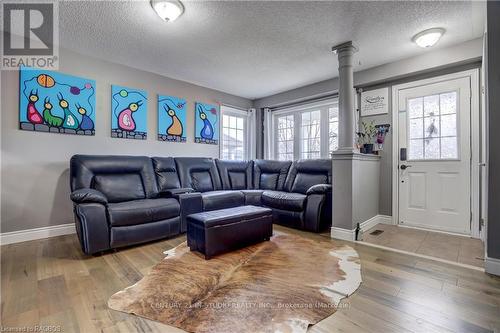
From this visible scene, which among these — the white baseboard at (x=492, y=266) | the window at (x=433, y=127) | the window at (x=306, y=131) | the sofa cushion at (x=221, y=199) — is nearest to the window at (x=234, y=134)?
the window at (x=306, y=131)

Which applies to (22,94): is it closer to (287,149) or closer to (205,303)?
(205,303)

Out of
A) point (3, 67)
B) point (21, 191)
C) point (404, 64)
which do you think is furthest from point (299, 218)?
point (3, 67)

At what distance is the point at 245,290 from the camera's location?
172 centimetres

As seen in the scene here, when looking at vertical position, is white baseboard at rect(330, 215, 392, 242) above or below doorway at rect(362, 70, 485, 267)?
below

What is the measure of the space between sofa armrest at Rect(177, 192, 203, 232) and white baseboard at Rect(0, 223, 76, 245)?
1.53 metres

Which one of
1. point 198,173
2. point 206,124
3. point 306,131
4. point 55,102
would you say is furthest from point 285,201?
point 55,102

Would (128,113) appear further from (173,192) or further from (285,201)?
(285,201)

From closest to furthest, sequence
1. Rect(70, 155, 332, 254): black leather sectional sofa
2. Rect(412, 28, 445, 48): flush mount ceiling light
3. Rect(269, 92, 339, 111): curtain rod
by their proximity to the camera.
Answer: Rect(70, 155, 332, 254): black leather sectional sofa → Rect(412, 28, 445, 48): flush mount ceiling light → Rect(269, 92, 339, 111): curtain rod

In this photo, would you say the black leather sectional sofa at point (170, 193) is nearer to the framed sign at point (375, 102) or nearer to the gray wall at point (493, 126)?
the framed sign at point (375, 102)

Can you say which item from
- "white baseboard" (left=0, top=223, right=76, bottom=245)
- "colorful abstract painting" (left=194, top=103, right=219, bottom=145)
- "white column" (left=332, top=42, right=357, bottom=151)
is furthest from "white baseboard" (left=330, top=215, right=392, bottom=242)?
"white baseboard" (left=0, top=223, right=76, bottom=245)

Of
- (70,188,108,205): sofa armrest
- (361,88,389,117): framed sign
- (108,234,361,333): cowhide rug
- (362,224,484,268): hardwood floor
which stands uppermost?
(361,88,389,117): framed sign

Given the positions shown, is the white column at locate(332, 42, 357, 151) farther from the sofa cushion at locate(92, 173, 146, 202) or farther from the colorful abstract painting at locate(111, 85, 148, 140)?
the colorful abstract painting at locate(111, 85, 148, 140)

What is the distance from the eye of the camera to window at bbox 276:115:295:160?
512 cm

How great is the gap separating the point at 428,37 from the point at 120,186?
414 centimetres
